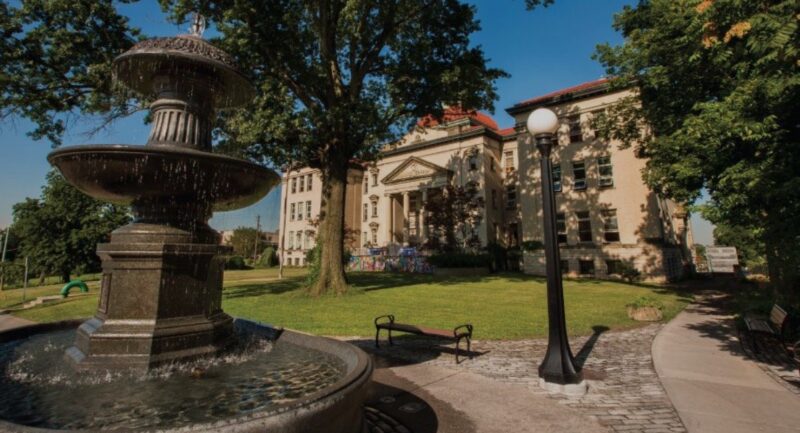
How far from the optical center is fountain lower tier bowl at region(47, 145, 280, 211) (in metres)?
3.47

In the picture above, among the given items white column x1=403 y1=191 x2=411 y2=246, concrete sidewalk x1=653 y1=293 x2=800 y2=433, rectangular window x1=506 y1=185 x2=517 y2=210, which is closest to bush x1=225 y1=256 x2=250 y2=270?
white column x1=403 y1=191 x2=411 y2=246

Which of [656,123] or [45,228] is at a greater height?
[656,123]

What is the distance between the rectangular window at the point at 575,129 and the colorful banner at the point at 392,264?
17.1 meters

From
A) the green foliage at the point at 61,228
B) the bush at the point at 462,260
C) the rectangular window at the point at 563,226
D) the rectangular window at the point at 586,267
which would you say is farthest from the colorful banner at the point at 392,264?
the green foliage at the point at 61,228

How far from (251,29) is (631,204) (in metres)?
28.2

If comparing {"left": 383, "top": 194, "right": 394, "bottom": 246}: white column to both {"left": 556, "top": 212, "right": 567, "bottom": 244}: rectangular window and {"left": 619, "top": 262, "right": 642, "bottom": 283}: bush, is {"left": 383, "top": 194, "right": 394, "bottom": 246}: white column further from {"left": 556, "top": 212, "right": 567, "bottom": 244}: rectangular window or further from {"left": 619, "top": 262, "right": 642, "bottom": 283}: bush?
{"left": 619, "top": 262, "right": 642, "bottom": 283}: bush

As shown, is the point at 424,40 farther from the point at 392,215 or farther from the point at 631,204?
the point at 392,215

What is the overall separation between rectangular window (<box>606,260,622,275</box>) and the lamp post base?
26074 millimetres

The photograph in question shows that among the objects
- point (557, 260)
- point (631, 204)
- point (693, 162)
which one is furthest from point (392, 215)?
point (557, 260)

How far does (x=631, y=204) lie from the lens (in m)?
28.1

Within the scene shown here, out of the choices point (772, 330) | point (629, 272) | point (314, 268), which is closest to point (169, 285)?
point (772, 330)

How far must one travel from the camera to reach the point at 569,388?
5031 millimetres

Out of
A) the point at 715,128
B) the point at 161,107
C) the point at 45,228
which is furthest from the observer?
the point at 45,228

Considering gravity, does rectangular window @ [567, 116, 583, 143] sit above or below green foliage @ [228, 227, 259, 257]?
above
